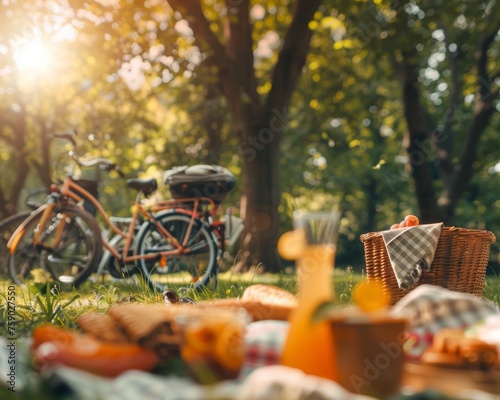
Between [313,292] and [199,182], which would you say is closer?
[313,292]

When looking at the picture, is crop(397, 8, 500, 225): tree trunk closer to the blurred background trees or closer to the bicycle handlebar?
the blurred background trees

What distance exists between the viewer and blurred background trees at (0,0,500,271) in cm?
887

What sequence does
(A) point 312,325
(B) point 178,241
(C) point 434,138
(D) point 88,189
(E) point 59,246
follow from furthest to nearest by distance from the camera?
1. (C) point 434,138
2. (D) point 88,189
3. (B) point 178,241
4. (E) point 59,246
5. (A) point 312,325

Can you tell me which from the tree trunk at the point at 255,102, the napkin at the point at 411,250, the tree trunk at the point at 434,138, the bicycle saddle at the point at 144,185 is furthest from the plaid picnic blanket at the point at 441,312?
the tree trunk at the point at 434,138

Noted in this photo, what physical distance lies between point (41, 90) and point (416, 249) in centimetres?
1229

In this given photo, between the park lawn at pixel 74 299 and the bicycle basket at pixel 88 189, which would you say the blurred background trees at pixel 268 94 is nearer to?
the bicycle basket at pixel 88 189

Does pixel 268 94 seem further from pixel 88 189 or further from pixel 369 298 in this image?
pixel 369 298

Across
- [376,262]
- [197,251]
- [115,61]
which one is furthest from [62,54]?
[376,262]

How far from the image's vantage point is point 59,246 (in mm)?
6328

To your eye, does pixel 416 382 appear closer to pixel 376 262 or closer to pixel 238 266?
pixel 376 262

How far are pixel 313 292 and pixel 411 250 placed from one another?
8.10ft

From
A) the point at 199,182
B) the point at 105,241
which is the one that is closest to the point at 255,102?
the point at 199,182

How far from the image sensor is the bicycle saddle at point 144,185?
6551 mm

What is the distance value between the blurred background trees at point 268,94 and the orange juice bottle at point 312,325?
4868 mm
